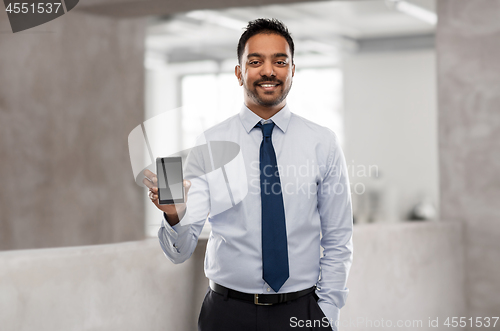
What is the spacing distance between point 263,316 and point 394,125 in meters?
7.52

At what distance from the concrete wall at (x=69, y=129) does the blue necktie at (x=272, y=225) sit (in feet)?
7.86

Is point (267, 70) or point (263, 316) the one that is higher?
point (267, 70)

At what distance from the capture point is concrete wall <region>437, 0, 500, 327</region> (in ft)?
9.53

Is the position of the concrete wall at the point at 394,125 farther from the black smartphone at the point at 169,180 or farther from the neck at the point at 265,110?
the black smartphone at the point at 169,180

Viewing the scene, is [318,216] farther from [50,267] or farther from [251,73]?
[50,267]

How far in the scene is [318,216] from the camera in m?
1.49

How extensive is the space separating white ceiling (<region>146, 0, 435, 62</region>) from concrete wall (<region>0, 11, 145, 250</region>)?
338cm

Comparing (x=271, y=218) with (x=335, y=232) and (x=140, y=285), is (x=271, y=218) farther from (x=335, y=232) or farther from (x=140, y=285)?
(x=140, y=285)

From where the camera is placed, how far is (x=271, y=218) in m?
1.41

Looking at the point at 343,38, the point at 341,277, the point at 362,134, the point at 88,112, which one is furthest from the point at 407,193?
the point at 341,277

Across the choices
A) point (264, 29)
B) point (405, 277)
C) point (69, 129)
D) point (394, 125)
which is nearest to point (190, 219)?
point (264, 29)

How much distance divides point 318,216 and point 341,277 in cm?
19

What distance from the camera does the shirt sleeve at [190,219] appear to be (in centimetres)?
137

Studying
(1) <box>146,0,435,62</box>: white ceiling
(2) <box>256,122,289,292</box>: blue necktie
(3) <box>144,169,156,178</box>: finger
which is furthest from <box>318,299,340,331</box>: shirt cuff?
(1) <box>146,0,435,62</box>: white ceiling
